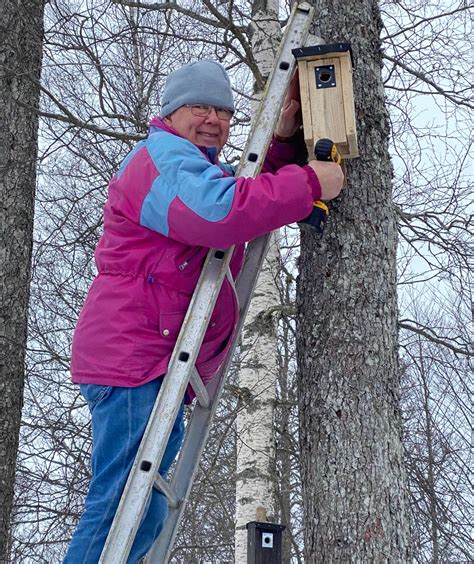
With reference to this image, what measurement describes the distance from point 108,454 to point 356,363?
2.71 ft

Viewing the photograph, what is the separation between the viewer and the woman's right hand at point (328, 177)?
2625mm

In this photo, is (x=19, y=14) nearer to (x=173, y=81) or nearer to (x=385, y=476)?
(x=173, y=81)

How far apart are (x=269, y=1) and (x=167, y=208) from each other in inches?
157

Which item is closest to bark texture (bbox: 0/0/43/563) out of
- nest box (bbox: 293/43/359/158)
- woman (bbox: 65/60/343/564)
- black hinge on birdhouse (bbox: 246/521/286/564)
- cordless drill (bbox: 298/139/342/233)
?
black hinge on birdhouse (bbox: 246/521/286/564)

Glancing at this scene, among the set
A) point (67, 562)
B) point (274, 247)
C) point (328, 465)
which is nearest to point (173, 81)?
point (328, 465)

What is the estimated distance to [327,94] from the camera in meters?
2.83

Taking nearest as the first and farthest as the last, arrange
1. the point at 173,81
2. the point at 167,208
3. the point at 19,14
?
the point at 167,208, the point at 173,81, the point at 19,14

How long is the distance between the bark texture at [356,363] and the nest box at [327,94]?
0.19 meters

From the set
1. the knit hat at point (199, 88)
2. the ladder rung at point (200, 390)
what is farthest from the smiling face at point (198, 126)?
the ladder rung at point (200, 390)

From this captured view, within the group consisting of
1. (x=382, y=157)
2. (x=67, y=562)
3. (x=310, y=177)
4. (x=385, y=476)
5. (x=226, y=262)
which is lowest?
(x=67, y=562)

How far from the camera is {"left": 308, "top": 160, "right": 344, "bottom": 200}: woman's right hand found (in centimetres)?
262

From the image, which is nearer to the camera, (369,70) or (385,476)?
(385,476)

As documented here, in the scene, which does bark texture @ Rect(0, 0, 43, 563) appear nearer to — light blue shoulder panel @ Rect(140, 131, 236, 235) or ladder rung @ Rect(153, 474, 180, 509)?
ladder rung @ Rect(153, 474, 180, 509)

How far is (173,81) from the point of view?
9.61 feet
